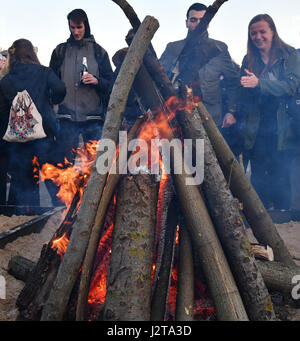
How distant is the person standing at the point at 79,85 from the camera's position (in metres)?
5.14

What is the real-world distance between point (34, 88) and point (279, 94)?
3715 millimetres

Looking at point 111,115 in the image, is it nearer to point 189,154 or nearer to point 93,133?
point 189,154

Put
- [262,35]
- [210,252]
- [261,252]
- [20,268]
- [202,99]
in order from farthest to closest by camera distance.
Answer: [262,35] < [202,99] < [20,268] < [261,252] < [210,252]

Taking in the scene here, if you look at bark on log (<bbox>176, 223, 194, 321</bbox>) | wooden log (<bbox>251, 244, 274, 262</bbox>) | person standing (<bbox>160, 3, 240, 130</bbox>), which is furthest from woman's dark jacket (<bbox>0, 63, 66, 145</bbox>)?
wooden log (<bbox>251, 244, 274, 262</bbox>)

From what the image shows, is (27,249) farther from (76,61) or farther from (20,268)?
(76,61)

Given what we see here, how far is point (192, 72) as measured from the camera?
335 centimetres

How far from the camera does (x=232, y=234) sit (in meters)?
2.40

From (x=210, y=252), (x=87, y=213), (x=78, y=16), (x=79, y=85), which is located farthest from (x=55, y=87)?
(x=210, y=252)

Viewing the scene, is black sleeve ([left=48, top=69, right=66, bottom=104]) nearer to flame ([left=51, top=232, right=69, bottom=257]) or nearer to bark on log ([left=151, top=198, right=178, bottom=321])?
flame ([left=51, top=232, right=69, bottom=257])

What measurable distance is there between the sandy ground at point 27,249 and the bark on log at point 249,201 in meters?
0.64

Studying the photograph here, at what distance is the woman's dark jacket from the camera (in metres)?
4.59

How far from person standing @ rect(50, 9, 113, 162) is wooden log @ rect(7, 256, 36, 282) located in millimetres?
2416
